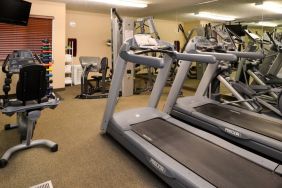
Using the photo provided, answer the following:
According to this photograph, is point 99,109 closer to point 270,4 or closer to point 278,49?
point 278,49

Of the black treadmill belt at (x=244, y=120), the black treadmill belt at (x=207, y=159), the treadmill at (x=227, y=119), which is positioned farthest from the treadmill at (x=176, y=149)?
the black treadmill belt at (x=244, y=120)

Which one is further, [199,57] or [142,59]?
[199,57]

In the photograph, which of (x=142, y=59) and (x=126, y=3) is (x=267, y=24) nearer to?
(x=126, y=3)

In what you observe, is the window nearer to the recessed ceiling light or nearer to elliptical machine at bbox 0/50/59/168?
elliptical machine at bbox 0/50/59/168

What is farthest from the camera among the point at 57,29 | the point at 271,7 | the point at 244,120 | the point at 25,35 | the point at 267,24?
the point at 57,29

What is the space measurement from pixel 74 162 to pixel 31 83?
103 cm

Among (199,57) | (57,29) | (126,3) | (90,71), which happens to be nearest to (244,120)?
(199,57)

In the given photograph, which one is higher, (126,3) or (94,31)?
(126,3)

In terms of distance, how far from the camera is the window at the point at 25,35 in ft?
17.3

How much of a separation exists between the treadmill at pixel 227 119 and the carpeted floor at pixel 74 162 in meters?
1.31

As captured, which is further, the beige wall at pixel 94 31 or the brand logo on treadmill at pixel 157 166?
the beige wall at pixel 94 31

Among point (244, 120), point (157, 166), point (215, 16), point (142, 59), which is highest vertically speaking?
point (215, 16)

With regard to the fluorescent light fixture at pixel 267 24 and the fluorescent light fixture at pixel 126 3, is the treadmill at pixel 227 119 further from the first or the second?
the fluorescent light fixture at pixel 126 3

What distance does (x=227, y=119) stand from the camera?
3.35 meters
